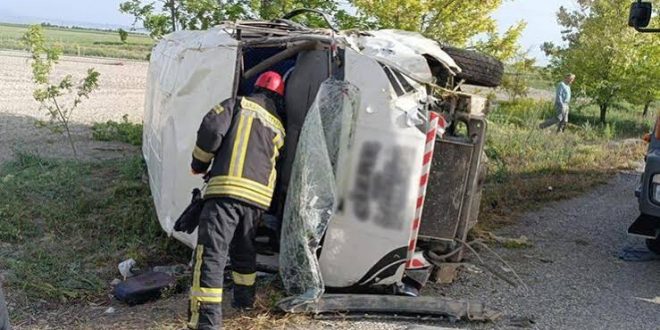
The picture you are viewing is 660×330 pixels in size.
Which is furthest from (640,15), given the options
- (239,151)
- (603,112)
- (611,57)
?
(603,112)

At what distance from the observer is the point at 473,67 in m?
5.60

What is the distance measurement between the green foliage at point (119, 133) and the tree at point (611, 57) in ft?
43.4

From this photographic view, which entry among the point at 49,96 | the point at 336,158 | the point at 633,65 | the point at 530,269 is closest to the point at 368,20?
the point at 49,96

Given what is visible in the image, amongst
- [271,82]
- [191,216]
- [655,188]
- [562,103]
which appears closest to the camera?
[191,216]

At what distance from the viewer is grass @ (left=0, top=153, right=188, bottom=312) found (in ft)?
18.7

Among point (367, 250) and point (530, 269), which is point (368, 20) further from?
point (367, 250)

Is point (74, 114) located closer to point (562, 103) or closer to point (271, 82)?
point (562, 103)

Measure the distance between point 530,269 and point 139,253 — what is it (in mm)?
3438

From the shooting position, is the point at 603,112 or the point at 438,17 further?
the point at 603,112

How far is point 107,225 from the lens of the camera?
6.99 m

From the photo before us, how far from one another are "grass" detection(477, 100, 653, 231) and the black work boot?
3.35 m

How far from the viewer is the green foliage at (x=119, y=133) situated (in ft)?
40.1

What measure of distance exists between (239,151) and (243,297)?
1.03 metres

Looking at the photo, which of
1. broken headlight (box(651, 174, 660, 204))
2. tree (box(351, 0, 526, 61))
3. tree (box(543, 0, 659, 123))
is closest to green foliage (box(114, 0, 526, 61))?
tree (box(351, 0, 526, 61))
